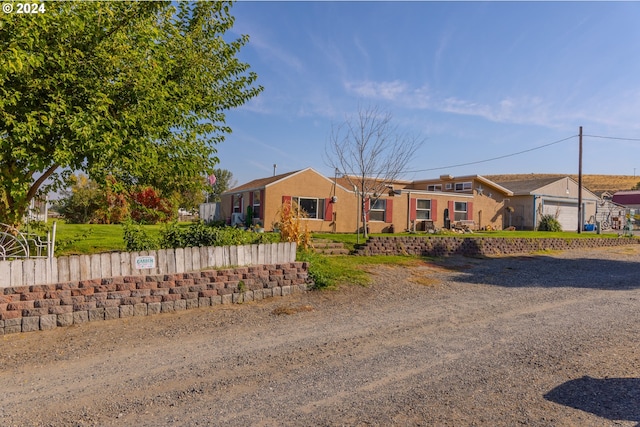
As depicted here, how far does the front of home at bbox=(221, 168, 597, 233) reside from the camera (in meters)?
21.1

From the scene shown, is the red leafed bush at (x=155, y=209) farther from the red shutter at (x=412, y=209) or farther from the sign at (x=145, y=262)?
the red shutter at (x=412, y=209)

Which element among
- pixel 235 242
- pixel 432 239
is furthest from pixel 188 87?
pixel 432 239

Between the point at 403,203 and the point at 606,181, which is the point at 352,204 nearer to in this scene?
the point at 403,203

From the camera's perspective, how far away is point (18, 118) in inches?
231

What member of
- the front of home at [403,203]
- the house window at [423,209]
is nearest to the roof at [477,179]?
the front of home at [403,203]

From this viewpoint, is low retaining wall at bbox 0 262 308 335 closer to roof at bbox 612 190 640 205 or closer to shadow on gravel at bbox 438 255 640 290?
shadow on gravel at bbox 438 255 640 290

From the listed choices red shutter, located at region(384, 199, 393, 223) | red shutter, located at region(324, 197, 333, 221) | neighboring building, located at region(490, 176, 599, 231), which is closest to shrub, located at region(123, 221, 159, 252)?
red shutter, located at region(324, 197, 333, 221)

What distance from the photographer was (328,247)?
14.3 metres

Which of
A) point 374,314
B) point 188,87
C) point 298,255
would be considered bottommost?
point 374,314

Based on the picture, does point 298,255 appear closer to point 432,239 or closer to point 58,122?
point 58,122

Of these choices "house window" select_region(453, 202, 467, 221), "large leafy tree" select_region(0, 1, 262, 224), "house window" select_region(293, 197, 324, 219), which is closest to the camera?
"large leafy tree" select_region(0, 1, 262, 224)

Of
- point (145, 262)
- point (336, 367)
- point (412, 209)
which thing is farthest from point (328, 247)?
point (412, 209)

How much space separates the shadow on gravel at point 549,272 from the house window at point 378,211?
769 centimetres

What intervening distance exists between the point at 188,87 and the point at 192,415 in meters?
5.65
